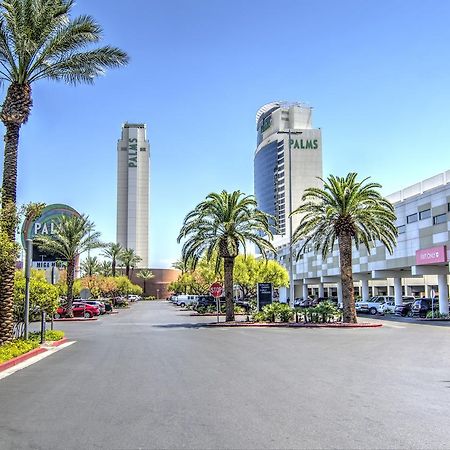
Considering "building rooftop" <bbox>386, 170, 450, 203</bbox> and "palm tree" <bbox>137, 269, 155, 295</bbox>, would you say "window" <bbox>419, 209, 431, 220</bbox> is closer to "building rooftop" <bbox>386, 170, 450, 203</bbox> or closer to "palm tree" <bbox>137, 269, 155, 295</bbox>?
"building rooftop" <bbox>386, 170, 450, 203</bbox>

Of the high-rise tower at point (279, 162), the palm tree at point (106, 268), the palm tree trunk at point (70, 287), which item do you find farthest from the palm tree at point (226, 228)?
the high-rise tower at point (279, 162)

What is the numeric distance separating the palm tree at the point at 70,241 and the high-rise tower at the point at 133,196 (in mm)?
127787

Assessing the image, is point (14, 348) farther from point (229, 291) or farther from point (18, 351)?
point (229, 291)

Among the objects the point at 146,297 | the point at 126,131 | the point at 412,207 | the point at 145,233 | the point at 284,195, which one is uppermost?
the point at 126,131

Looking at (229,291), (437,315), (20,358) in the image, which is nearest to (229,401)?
(20,358)

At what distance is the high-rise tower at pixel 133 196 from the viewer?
175750 mm

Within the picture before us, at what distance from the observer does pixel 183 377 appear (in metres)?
12.0

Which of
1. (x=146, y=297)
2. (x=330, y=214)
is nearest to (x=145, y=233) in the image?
(x=146, y=297)

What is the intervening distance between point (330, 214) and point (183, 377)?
23310mm

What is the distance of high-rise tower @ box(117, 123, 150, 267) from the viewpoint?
577 feet

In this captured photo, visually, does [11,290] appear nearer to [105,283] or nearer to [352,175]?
[352,175]

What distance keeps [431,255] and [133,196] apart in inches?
5524

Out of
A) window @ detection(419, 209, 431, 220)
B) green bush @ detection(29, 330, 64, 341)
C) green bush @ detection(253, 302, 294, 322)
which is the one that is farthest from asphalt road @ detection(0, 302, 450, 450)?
window @ detection(419, 209, 431, 220)

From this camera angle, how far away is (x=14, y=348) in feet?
54.1
